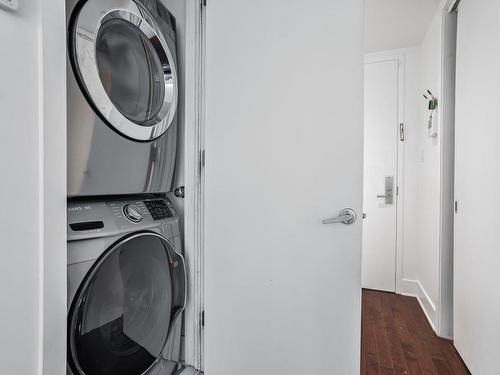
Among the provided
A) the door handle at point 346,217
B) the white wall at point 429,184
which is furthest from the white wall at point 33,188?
the white wall at point 429,184

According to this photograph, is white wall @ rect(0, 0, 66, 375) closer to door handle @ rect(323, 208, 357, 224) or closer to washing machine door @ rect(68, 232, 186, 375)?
washing machine door @ rect(68, 232, 186, 375)

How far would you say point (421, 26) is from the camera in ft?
8.63

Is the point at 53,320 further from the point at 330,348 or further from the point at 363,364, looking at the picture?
the point at 363,364

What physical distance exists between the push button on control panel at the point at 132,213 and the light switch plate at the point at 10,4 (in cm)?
72

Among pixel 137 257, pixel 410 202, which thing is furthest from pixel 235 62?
pixel 410 202

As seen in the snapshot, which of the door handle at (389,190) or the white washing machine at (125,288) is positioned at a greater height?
the door handle at (389,190)

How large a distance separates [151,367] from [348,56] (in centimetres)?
154

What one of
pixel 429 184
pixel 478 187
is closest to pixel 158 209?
pixel 478 187

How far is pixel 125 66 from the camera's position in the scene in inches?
47.3

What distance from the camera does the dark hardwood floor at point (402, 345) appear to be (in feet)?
5.89

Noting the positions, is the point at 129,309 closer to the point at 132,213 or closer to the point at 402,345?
the point at 132,213

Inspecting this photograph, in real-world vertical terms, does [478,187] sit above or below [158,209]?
above

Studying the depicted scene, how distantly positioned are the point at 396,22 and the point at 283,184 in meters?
2.18

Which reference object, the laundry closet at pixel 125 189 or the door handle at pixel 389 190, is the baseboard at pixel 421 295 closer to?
the door handle at pixel 389 190
